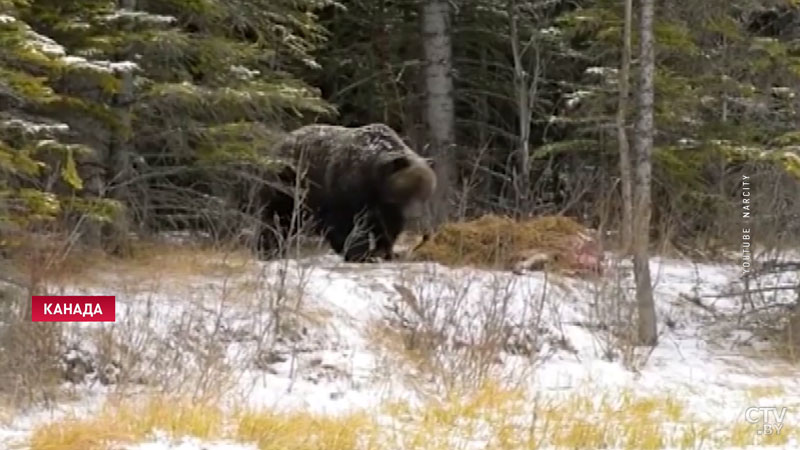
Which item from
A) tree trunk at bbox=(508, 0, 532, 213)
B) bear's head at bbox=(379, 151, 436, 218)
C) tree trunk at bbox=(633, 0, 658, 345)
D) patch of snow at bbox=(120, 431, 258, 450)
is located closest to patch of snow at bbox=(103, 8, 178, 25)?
bear's head at bbox=(379, 151, 436, 218)

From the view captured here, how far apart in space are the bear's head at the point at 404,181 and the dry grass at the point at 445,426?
4260 mm

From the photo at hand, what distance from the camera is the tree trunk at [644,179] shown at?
1016cm

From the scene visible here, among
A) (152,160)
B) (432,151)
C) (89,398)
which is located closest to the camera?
(89,398)

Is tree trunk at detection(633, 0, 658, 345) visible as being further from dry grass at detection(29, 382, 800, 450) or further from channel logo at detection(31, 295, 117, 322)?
channel logo at detection(31, 295, 117, 322)

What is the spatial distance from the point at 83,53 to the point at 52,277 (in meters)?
2.20

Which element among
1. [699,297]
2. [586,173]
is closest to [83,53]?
[699,297]

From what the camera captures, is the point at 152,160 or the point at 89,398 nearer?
the point at 89,398

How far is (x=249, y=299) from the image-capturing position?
9.69 metres

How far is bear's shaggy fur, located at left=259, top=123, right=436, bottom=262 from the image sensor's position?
1251 cm

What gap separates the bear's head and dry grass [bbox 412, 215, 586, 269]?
467mm

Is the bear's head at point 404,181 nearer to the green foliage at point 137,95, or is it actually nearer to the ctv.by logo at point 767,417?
the green foliage at point 137,95

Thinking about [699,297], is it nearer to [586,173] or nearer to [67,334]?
[586,173]

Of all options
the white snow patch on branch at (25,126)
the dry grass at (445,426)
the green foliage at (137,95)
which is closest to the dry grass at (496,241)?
the green foliage at (137,95)

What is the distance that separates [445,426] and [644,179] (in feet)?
11.9
